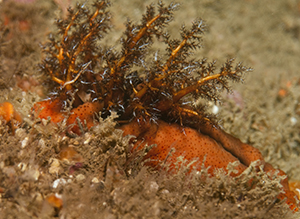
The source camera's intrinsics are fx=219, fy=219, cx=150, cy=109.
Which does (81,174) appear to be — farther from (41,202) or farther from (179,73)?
(179,73)

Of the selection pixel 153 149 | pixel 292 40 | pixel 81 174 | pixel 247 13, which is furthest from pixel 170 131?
pixel 292 40

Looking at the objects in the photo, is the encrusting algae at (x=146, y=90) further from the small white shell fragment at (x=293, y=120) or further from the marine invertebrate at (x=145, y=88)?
the small white shell fragment at (x=293, y=120)

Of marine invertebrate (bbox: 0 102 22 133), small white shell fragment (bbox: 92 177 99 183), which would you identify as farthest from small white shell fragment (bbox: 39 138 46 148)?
small white shell fragment (bbox: 92 177 99 183)

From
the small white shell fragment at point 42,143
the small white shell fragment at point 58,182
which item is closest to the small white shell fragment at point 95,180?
the small white shell fragment at point 58,182

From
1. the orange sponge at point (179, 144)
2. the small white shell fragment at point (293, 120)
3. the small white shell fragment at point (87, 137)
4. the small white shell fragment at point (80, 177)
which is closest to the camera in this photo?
the small white shell fragment at point (80, 177)

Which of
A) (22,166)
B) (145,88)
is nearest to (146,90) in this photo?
(145,88)

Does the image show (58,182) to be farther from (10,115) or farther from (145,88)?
(145,88)

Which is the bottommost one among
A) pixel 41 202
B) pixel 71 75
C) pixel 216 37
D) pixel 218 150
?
pixel 41 202
